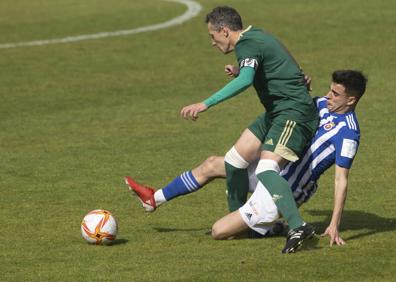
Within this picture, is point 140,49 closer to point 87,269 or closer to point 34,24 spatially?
point 34,24

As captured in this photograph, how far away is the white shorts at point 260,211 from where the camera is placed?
36.6 feet

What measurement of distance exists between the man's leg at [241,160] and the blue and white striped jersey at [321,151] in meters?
0.39

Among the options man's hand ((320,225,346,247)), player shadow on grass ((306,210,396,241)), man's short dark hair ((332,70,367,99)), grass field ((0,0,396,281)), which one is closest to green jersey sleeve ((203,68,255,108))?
man's short dark hair ((332,70,367,99))

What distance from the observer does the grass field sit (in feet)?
34.2

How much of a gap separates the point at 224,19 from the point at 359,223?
106 inches

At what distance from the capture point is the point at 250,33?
36.6 ft

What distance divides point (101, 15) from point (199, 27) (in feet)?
11.7

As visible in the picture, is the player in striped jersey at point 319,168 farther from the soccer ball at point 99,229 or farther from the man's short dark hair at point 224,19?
the man's short dark hair at point 224,19

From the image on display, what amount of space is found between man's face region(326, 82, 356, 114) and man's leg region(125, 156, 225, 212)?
4.35 ft

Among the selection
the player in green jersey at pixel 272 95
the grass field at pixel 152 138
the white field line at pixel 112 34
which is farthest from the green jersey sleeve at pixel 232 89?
the white field line at pixel 112 34

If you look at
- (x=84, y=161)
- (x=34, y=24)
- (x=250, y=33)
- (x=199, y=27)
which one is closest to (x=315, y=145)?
(x=250, y=33)

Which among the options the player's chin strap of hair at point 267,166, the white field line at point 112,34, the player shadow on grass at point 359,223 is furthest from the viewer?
the white field line at point 112,34

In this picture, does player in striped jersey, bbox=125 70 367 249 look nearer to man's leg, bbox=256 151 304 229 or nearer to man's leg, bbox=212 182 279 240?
man's leg, bbox=212 182 279 240

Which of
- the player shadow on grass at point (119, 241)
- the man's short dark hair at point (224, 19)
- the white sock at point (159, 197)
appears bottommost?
the player shadow on grass at point (119, 241)
